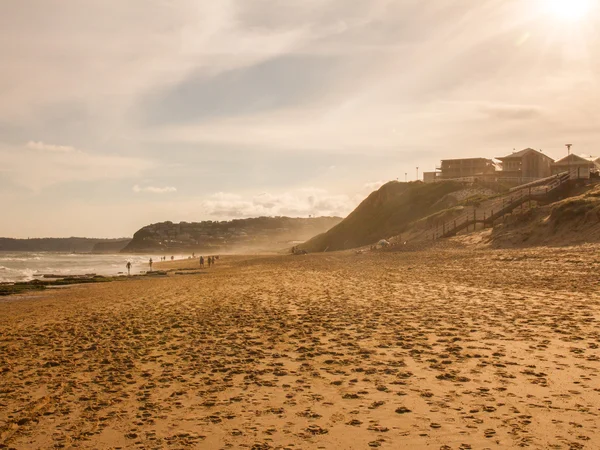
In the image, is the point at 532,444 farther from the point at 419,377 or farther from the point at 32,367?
the point at 32,367

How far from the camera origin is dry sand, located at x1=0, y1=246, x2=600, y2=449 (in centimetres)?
572

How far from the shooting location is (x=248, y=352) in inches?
391

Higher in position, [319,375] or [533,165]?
[533,165]

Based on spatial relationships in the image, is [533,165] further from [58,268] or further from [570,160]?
[58,268]

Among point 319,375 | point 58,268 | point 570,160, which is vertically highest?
point 570,160

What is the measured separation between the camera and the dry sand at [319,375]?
18.8ft

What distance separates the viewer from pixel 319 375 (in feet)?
26.6

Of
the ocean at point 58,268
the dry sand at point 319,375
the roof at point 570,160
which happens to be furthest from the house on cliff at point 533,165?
the dry sand at point 319,375

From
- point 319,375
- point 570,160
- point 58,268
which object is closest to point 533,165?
point 570,160

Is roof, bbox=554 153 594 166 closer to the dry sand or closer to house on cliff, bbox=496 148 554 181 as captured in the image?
house on cliff, bbox=496 148 554 181

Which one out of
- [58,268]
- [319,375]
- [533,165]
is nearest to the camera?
[319,375]

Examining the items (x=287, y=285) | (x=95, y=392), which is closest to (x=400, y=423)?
(x=95, y=392)

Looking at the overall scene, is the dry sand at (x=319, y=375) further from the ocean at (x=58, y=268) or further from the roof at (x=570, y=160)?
the roof at (x=570, y=160)

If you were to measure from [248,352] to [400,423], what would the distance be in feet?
15.5
